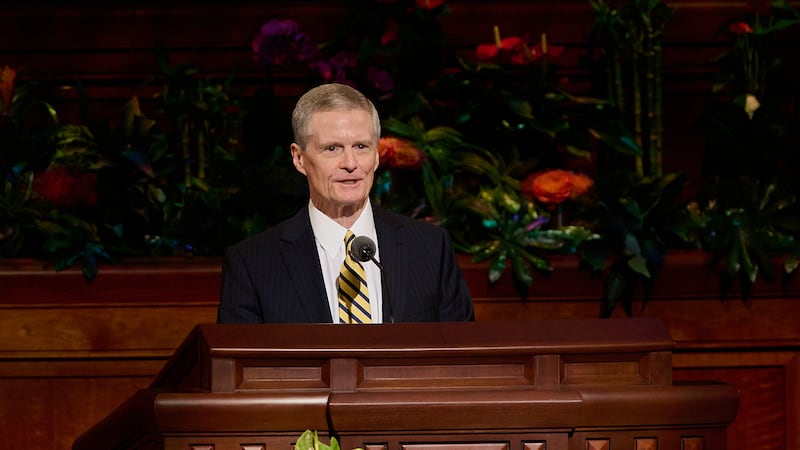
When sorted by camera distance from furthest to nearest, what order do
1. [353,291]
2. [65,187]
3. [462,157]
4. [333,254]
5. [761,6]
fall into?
[761,6] → [462,157] → [65,187] → [333,254] → [353,291]

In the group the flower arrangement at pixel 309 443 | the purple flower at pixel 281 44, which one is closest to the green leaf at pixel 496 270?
the purple flower at pixel 281 44

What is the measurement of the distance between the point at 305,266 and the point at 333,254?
0.25 feet

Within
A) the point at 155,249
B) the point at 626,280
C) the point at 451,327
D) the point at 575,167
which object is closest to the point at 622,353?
the point at 451,327

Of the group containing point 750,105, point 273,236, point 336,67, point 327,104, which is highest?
point 336,67

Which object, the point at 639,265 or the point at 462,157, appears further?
the point at 462,157

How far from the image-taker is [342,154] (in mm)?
2713

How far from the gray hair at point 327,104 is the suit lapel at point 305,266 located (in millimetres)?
198

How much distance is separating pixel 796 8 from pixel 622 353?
3.23 meters

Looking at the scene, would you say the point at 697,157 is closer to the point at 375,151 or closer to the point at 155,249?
the point at 155,249

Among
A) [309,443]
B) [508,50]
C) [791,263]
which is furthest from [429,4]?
[309,443]

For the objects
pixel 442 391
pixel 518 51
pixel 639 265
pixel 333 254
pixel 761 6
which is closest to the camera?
→ pixel 442 391

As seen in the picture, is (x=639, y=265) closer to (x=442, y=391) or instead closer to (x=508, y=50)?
(x=508, y=50)

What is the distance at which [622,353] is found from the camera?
2.14 m

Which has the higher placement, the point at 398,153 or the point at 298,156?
the point at 398,153
